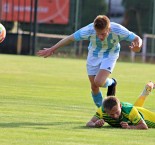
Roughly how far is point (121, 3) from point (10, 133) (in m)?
31.7

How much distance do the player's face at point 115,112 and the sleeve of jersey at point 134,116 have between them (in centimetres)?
23

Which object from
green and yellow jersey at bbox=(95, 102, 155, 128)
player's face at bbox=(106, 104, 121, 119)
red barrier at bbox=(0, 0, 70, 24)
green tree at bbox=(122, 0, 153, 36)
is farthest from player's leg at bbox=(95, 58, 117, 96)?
green tree at bbox=(122, 0, 153, 36)

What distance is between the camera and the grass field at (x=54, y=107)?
9164mm

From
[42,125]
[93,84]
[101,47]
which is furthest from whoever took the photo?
[93,84]

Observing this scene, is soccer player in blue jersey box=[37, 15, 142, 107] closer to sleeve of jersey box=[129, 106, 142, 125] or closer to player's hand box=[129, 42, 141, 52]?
player's hand box=[129, 42, 141, 52]

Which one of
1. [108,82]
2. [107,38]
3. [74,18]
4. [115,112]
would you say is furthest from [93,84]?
[74,18]

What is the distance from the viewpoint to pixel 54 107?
13.1 m

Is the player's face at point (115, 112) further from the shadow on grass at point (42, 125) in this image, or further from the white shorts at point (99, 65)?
the white shorts at point (99, 65)

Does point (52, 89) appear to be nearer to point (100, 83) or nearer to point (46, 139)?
point (100, 83)

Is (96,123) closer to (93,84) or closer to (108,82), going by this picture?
(93,84)

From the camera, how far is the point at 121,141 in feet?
29.6

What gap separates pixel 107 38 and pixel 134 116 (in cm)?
194

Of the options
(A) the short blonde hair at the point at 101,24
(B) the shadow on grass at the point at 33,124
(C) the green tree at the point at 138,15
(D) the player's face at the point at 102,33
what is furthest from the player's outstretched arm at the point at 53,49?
(C) the green tree at the point at 138,15

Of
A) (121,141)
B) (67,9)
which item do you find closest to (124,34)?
(121,141)
